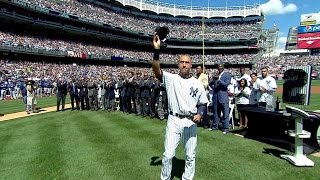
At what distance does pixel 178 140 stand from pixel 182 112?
0.48 meters

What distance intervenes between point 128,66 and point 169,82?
60602 mm

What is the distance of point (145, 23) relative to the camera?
7606 cm

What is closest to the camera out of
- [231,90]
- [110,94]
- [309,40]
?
[231,90]

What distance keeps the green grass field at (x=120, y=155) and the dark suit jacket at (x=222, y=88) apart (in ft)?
3.85

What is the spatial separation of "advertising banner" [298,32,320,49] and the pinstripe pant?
238ft

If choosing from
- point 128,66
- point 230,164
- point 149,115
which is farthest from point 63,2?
point 230,164

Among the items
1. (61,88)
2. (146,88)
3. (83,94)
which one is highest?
(146,88)

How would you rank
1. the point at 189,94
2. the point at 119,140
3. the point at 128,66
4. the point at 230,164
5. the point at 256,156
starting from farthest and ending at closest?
the point at 128,66 → the point at 119,140 → the point at 256,156 → the point at 230,164 → the point at 189,94

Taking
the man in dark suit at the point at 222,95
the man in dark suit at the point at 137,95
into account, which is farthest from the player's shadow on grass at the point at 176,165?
the man in dark suit at the point at 137,95

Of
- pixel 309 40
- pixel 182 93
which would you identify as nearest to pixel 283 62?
pixel 309 40

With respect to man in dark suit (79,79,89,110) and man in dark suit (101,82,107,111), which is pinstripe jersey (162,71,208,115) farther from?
man in dark suit (79,79,89,110)

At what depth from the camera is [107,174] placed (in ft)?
22.0

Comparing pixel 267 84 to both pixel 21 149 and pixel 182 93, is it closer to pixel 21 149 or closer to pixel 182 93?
pixel 182 93

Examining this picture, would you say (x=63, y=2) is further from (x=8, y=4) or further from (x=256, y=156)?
(x=256, y=156)
